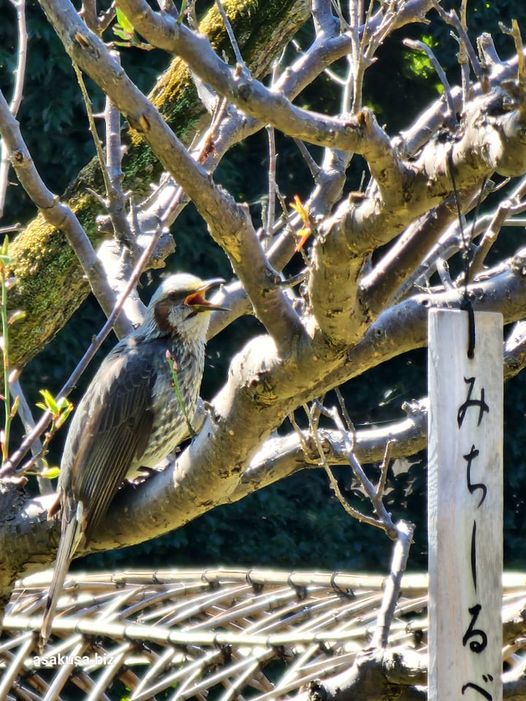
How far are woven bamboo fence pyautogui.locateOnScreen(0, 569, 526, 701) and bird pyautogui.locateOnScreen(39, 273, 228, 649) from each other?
0.24m

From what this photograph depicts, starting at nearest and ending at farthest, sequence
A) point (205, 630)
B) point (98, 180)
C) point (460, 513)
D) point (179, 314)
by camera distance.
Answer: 1. point (460, 513)
2. point (205, 630)
3. point (98, 180)
4. point (179, 314)

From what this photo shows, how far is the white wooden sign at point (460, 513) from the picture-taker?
183 centimetres

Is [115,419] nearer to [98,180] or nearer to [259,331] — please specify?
[98,180]

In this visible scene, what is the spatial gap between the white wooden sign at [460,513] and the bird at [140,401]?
1.38 m

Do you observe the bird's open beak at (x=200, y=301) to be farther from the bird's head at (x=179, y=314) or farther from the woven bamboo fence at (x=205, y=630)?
the woven bamboo fence at (x=205, y=630)

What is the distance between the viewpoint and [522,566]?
7.91m

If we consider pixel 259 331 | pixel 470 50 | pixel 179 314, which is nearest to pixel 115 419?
pixel 179 314

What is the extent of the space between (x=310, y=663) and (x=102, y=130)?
480cm

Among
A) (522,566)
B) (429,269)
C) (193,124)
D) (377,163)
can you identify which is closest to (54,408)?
(429,269)

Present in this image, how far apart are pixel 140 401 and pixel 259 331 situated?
4650 mm

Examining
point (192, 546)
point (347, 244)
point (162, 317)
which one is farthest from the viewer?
point (192, 546)

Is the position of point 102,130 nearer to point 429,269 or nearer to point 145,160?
point 145,160

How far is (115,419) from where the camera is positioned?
349cm

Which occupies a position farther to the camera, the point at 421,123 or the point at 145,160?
the point at 145,160
